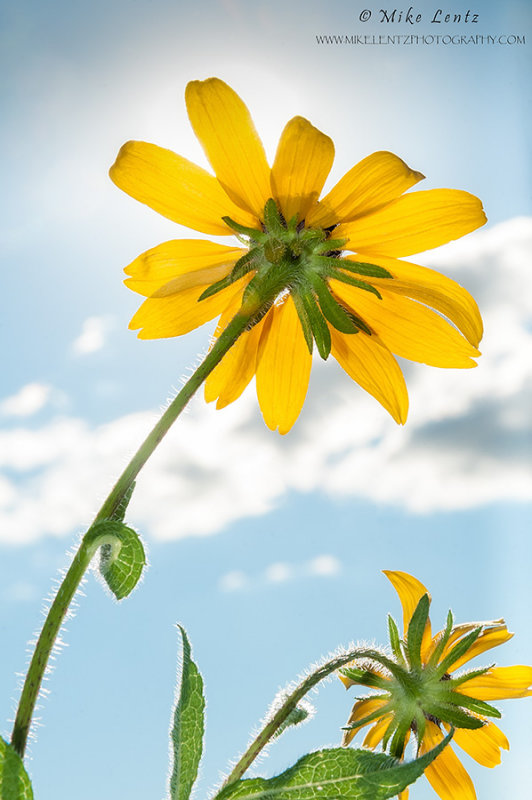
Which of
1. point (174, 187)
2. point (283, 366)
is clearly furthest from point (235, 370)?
point (174, 187)

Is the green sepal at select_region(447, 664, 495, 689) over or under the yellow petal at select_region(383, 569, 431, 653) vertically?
under

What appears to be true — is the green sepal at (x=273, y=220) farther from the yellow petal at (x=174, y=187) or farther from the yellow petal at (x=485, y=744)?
the yellow petal at (x=485, y=744)

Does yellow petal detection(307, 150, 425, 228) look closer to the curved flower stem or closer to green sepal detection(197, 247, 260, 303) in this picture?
green sepal detection(197, 247, 260, 303)

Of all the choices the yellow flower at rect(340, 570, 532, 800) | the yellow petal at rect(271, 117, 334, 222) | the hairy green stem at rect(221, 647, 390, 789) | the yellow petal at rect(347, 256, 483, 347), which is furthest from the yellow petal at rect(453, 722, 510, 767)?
the yellow petal at rect(271, 117, 334, 222)

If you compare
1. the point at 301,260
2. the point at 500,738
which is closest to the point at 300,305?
the point at 301,260

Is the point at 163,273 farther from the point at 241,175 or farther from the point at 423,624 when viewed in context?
the point at 423,624

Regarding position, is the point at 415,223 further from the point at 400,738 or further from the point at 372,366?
the point at 400,738
